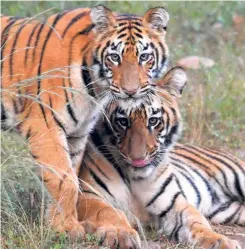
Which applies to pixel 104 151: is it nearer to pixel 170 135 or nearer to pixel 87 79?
pixel 170 135

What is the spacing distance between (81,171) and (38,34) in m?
0.80

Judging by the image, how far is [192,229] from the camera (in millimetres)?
5395

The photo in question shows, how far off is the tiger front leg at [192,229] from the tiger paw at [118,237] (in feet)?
1.28

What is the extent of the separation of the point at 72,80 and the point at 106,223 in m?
0.75

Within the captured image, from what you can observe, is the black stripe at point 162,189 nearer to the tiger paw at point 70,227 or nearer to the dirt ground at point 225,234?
the dirt ground at point 225,234

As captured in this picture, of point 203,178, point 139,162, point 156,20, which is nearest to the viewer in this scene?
point 156,20

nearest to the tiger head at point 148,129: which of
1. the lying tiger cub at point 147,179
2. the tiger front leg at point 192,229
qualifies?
the lying tiger cub at point 147,179

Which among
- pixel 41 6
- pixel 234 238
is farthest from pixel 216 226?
pixel 41 6

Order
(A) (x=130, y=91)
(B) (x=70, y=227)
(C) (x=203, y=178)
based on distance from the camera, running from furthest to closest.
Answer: (C) (x=203, y=178) → (B) (x=70, y=227) → (A) (x=130, y=91)

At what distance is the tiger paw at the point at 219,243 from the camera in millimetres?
5141

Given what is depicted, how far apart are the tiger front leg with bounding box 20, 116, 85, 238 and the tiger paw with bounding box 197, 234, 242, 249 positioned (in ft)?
2.12

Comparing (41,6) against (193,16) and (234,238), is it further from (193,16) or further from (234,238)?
(234,238)

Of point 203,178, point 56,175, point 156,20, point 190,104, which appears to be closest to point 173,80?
point 156,20

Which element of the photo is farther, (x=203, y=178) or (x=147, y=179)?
(x=203, y=178)
